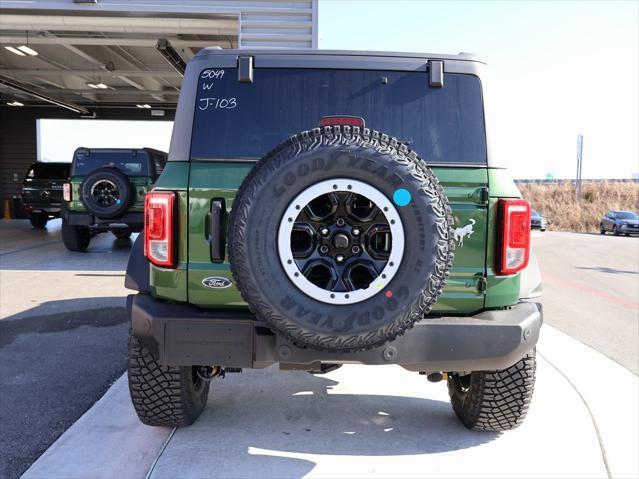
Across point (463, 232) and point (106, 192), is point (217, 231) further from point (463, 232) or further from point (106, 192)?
point (106, 192)

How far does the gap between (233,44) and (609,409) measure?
421 inches

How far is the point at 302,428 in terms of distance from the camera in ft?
12.0

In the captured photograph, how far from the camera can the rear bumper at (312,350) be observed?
2.77 metres

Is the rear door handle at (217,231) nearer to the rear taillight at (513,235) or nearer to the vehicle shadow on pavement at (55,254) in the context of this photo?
the rear taillight at (513,235)

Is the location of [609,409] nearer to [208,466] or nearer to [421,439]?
[421,439]

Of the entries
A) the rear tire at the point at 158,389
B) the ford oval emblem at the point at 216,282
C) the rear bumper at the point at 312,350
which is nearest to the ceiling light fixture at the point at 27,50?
the rear tire at the point at 158,389

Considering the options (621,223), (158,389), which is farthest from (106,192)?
(621,223)

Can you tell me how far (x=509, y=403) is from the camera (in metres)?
3.36

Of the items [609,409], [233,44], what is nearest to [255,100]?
[609,409]

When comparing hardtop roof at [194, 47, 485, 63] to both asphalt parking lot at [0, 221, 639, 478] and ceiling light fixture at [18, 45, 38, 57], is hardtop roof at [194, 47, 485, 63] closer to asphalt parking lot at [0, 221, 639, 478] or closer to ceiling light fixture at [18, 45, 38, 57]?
asphalt parking lot at [0, 221, 639, 478]

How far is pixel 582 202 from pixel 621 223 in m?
13.2

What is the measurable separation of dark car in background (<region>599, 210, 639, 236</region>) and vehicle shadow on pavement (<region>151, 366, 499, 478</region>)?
28089mm

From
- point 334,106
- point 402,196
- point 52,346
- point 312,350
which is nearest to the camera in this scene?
point 402,196

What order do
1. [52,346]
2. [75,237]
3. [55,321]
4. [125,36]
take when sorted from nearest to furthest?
1. [52,346]
2. [55,321]
3. [75,237]
4. [125,36]
